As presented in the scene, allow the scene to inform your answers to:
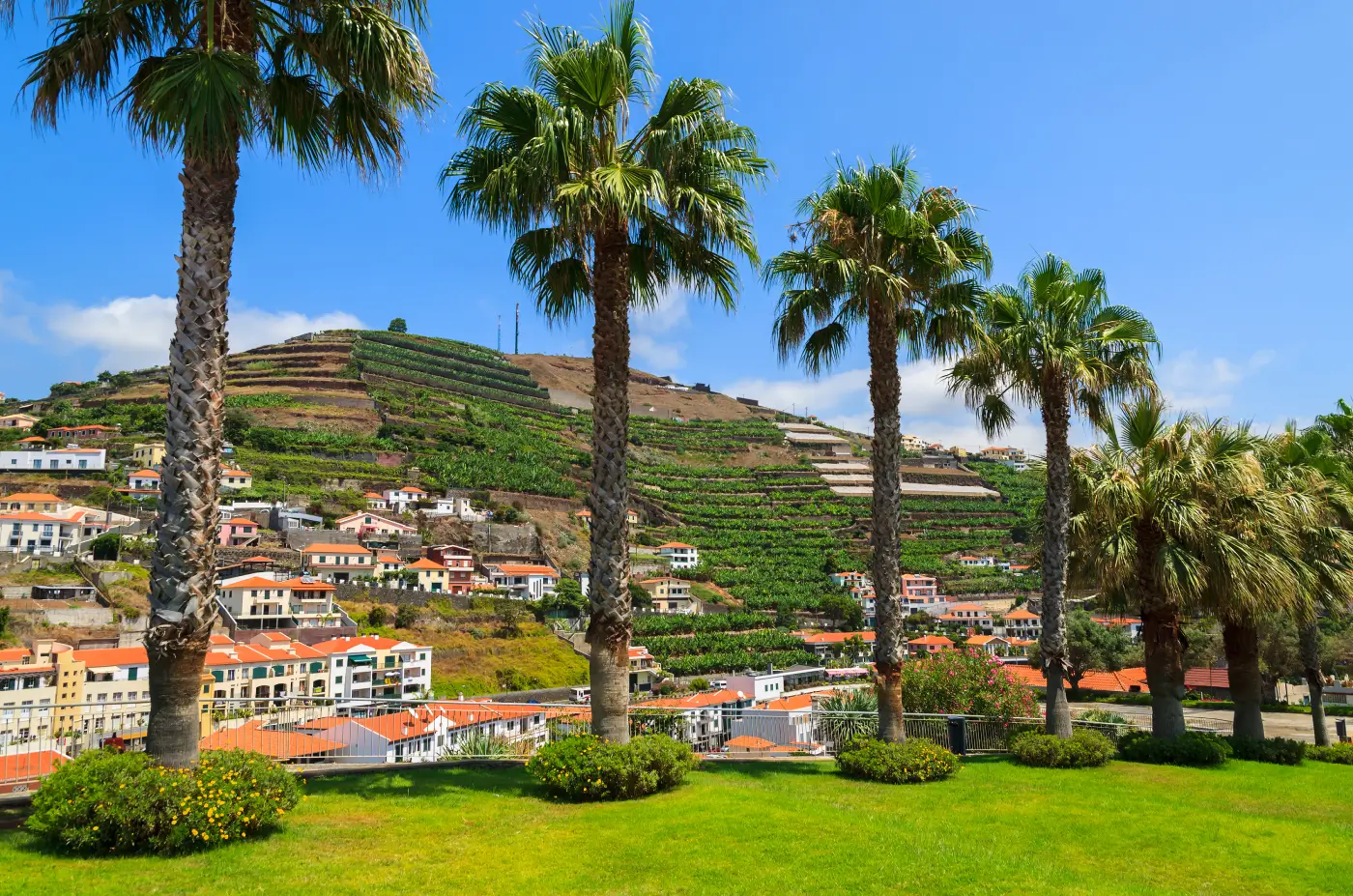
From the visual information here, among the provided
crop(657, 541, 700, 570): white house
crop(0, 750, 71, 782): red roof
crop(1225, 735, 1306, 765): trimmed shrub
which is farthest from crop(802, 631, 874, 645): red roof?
crop(0, 750, 71, 782): red roof

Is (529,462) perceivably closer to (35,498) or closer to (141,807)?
(35,498)

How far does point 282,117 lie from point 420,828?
6.57m

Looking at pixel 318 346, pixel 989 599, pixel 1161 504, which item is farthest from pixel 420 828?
pixel 318 346

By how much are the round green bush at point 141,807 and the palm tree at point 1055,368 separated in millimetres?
10546

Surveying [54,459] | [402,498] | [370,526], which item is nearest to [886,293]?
[370,526]

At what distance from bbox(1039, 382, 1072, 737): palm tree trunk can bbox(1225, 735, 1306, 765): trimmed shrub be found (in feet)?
12.8

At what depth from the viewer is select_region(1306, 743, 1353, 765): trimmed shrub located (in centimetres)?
1523

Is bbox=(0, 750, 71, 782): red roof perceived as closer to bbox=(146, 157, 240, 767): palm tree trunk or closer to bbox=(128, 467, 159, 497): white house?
bbox=(146, 157, 240, 767): palm tree trunk

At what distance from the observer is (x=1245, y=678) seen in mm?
15016

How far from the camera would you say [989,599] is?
83438mm

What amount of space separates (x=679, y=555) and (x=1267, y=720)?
2417 inches

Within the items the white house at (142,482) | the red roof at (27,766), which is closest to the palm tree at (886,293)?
the red roof at (27,766)

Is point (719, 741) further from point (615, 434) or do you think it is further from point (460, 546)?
point (460, 546)

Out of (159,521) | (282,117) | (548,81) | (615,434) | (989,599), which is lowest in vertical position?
(989,599)
